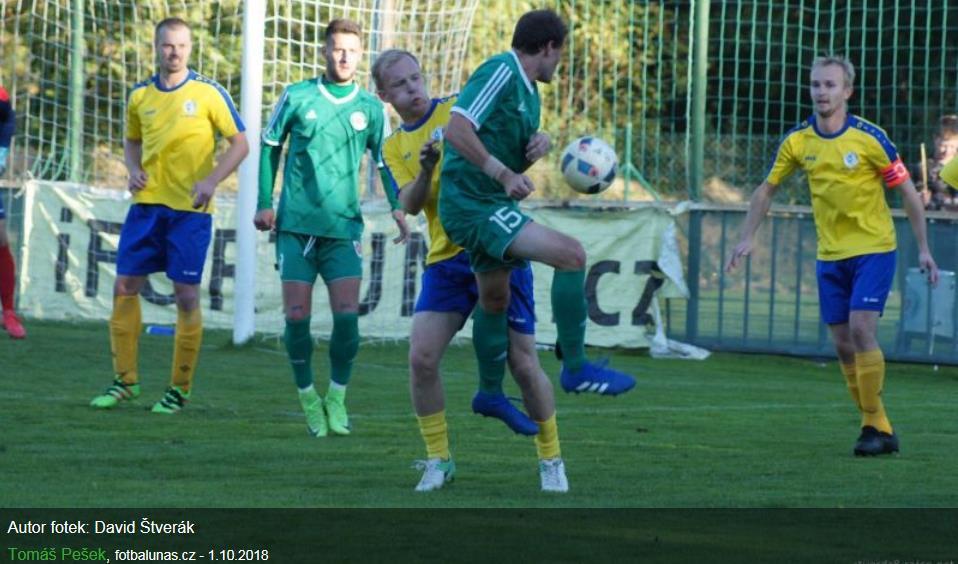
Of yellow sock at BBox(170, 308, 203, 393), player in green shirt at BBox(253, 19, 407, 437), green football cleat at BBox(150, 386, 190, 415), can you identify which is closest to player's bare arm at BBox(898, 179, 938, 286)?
player in green shirt at BBox(253, 19, 407, 437)

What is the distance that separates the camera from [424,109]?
7.77 metres

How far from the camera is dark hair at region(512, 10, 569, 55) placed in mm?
6855

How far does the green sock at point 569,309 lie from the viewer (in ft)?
22.2

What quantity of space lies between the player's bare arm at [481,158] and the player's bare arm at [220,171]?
3156 millimetres

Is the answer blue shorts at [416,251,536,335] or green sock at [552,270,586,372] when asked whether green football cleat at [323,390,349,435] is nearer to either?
blue shorts at [416,251,536,335]

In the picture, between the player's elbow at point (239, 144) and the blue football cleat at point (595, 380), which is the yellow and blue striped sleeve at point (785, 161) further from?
the blue football cleat at point (595, 380)

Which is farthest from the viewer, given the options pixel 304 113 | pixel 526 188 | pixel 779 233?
pixel 779 233

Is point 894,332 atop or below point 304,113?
below

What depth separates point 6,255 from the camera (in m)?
11.2

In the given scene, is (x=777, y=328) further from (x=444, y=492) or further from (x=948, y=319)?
(x=444, y=492)

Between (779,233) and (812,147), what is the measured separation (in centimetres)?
668

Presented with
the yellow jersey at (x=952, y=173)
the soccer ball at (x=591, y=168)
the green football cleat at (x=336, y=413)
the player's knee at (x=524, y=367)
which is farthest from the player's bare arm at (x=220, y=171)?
the yellow jersey at (x=952, y=173)

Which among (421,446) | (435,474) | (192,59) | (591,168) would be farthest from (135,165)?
(192,59)
